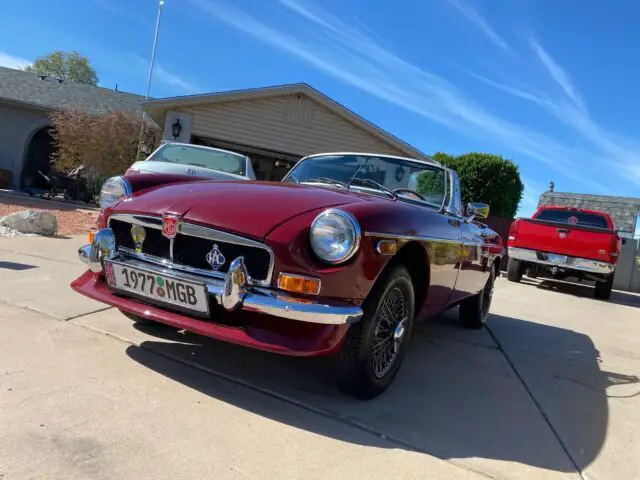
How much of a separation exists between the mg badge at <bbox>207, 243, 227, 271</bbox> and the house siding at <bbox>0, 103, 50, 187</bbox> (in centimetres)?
1924

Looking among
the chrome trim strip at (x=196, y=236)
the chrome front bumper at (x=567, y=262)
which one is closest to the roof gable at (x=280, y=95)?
the chrome front bumper at (x=567, y=262)

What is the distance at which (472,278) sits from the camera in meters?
4.36

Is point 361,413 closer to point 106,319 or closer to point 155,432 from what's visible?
point 155,432

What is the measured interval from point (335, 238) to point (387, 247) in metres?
0.33

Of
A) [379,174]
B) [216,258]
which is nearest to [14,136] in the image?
[379,174]

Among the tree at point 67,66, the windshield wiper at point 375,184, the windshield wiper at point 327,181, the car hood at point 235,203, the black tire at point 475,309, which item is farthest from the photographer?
the tree at point 67,66

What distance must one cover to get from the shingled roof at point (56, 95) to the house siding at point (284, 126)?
666 centimetres

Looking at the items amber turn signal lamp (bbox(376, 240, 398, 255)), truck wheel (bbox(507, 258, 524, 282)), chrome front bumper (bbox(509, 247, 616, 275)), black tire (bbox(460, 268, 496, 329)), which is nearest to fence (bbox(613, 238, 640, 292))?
truck wheel (bbox(507, 258, 524, 282))

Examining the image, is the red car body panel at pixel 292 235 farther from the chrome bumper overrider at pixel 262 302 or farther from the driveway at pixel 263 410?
the driveway at pixel 263 410

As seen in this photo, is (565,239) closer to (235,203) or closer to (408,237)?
(408,237)

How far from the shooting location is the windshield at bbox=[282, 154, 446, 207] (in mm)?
3914

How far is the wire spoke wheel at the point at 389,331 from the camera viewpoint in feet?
9.19

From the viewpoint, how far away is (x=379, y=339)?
284 cm

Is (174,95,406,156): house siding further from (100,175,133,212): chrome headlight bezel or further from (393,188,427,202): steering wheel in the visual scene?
(100,175,133,212): chrome headlight bezel
